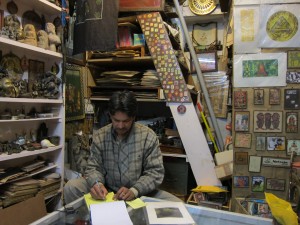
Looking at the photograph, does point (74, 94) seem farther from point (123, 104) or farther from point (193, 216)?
point (193, 216)

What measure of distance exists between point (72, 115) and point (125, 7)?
1.24 metres

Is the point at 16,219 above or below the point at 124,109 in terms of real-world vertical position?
below

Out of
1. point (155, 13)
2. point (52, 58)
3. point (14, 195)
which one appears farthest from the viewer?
point (155, 13)

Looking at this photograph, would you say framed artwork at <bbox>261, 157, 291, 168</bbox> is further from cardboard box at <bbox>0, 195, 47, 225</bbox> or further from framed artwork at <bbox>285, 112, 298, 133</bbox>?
cardboard box at <bbox>0, 195, 47, 225</bbox>

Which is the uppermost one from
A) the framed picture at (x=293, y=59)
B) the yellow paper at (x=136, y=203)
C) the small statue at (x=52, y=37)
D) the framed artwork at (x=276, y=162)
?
the small statue at (x=52, y=37)

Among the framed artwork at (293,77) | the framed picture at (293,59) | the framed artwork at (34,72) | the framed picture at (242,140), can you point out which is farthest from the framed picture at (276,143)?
the framed artwork at (34,72)

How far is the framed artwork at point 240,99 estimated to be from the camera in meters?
2.28

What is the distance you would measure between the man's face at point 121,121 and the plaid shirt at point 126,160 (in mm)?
84

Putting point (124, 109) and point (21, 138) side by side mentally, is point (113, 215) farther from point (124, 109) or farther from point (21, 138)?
point (21, 138)

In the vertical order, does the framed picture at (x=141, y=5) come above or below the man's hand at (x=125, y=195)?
above

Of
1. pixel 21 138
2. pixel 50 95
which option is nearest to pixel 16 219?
pixel 21 138

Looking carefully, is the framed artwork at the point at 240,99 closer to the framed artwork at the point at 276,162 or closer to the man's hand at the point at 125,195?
the framed artwork at the point at 276,162

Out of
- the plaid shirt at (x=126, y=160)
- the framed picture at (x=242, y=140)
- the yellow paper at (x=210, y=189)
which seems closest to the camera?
the plaid shirt at (x=126, y=160)

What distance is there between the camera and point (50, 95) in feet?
7.69
